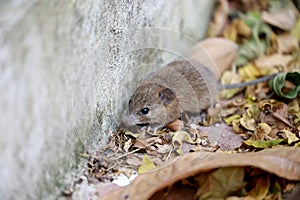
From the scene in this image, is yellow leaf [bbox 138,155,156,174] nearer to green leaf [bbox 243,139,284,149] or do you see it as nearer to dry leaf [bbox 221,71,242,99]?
green leaf [bbox 243,139,284,149]

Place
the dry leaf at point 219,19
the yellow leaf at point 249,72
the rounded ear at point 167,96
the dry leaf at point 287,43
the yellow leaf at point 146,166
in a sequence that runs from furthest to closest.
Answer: the dry leaf at point 219,19
the dry leaf at point 287,43
the yellow leaf at point 249,72
the rounded ear at point 167,96
the yellow leaf at point 146,166

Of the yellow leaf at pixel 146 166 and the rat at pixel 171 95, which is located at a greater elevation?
the rat at pixel 171 95

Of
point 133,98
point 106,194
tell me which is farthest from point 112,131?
point 106,194

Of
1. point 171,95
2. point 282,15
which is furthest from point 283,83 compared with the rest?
point 282,15

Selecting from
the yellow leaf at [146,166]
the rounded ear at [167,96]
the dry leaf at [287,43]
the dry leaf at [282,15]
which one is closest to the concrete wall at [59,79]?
the rounded ear at [167,96]

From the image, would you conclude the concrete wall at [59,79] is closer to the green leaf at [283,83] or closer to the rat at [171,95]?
the rat at [171,95]

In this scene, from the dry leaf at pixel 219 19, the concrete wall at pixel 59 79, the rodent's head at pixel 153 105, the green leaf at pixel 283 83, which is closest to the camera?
the concrete wall at pixel 59 79
